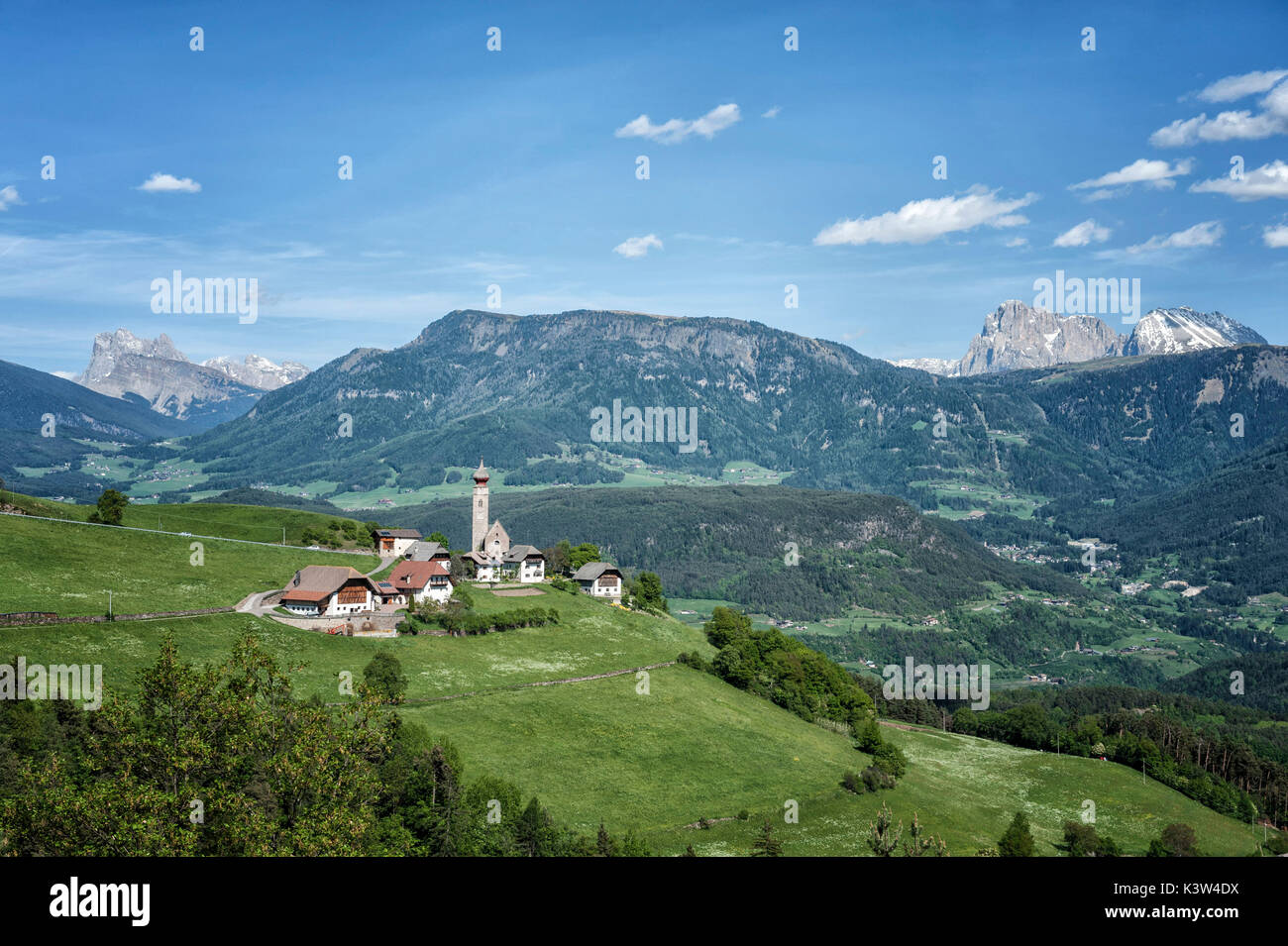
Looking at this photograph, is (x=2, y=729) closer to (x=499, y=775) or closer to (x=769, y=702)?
(x=499, y=775)

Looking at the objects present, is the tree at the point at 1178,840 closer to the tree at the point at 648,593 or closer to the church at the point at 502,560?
the tree at the point at 648,593

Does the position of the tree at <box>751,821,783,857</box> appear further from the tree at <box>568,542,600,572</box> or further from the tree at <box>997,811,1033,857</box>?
the tree at <box>568,542,600,572</box>

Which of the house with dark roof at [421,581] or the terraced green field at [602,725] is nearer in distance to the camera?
the terraced green field at [602,725]

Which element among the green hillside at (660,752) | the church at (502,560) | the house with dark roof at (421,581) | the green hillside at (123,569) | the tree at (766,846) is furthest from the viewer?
the church at (502,560)

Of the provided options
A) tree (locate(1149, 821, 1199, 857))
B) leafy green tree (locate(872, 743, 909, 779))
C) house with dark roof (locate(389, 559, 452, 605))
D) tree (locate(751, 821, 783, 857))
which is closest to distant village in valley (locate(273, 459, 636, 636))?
house with dark roof (locate(389, 559, 452, 605))

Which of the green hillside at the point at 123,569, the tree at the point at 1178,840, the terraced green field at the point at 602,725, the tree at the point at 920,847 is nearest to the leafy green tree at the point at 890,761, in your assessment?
the terraced green field at the point at 602,725

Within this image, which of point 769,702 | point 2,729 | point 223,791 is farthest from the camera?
point 769,702
